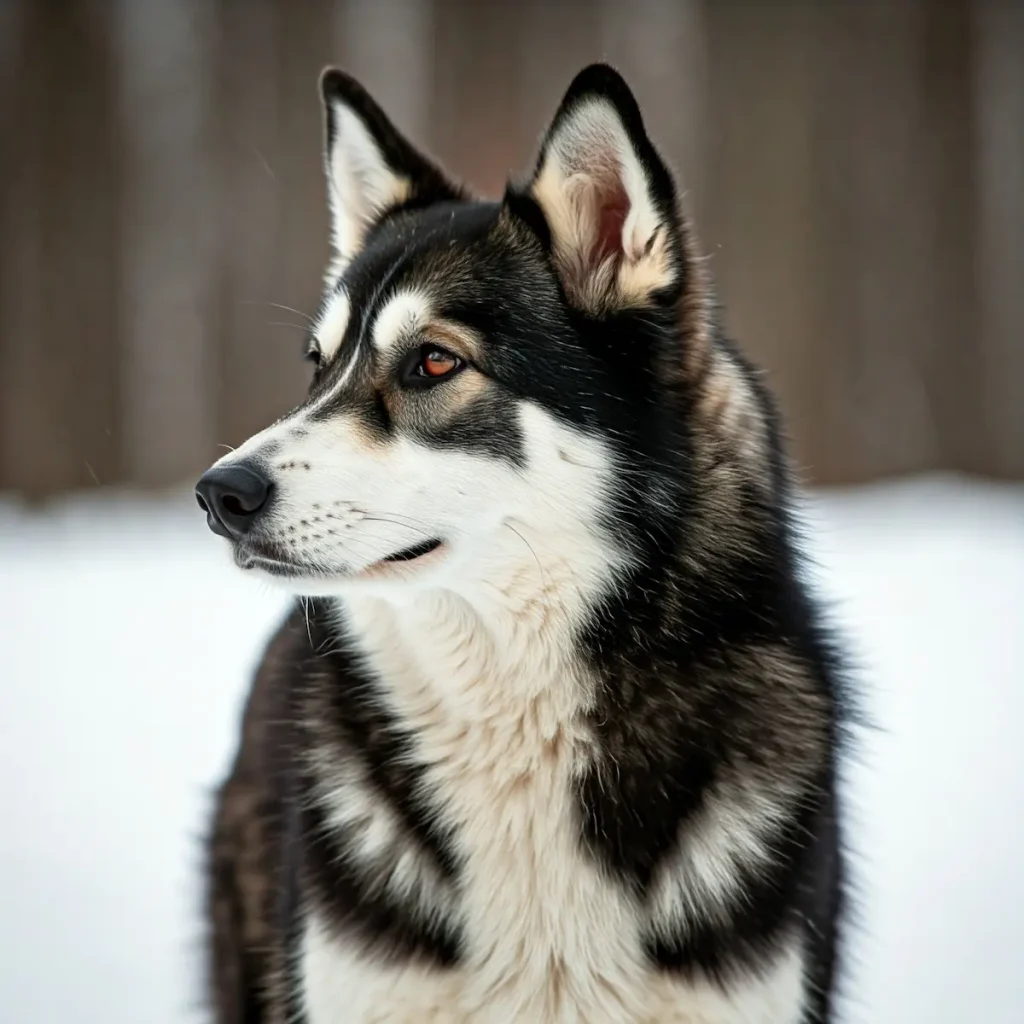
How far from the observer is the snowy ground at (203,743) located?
275 centimetres

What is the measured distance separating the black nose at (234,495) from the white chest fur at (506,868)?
34 cm

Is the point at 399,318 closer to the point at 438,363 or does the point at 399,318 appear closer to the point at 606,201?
the point at 438,363

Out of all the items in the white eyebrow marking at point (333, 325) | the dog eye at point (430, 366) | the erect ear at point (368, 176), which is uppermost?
the erect ear at point (368, 176)

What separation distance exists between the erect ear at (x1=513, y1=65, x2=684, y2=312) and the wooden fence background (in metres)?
4.90

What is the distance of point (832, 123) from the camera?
700 cm

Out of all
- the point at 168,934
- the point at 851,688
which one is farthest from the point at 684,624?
the point at 168,934

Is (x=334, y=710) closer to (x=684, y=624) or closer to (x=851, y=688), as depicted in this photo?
(x=684, y=624)

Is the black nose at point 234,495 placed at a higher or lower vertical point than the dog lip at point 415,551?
higher

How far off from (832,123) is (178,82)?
4.15 meters

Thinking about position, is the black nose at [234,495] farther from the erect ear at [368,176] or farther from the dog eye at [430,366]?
the erect ear at [368,176]

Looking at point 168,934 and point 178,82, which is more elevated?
point 178,82

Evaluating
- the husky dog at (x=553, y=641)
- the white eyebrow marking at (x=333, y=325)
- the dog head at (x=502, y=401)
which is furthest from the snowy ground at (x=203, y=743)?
the white eyebrow marking at (x=333, y=325)

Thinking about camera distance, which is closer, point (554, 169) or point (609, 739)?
point (609, 739)

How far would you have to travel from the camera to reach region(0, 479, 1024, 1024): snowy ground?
9.02ft
